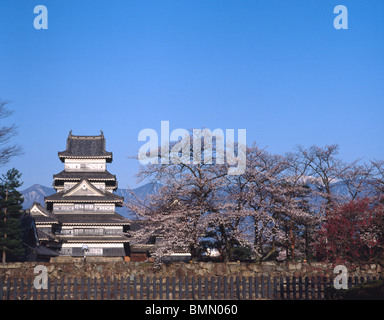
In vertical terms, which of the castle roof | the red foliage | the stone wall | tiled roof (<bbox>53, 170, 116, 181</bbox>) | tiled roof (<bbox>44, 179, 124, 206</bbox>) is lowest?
the stone wall

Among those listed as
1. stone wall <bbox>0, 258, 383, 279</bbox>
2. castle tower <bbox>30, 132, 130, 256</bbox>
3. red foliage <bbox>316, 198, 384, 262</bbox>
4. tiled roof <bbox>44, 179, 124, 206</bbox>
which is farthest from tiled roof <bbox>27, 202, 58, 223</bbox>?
red foliage <bbox>316, 198, 384, 262</bbox>

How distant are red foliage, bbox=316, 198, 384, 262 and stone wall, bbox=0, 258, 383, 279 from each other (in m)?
0.90

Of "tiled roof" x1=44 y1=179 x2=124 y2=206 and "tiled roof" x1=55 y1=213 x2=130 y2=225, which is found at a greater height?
"tiled roof" x1=44 y1=179 x2=124 y2=206

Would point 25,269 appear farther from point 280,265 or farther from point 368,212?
point 368,212

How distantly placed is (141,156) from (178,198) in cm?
365

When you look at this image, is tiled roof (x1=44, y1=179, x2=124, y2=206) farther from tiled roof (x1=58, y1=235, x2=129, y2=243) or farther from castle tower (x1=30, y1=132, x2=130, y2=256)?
tiled roof (x1=58, y1=235, x2=129, y2=243)

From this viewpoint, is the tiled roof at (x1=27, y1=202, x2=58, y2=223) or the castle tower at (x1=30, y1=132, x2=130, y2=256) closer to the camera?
the tiled roof at (x1=27, y1=202, x2=58, y2=223)

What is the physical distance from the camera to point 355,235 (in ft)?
97.2

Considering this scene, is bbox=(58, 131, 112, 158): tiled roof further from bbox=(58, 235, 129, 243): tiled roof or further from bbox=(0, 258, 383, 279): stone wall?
bbox=(0, 258, 383, 279): stone wall

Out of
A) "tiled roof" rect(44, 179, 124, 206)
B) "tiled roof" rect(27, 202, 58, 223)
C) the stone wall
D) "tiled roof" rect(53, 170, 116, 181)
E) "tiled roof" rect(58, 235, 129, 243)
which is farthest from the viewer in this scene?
"tiled roof" rect(53, 170, 116, 181)

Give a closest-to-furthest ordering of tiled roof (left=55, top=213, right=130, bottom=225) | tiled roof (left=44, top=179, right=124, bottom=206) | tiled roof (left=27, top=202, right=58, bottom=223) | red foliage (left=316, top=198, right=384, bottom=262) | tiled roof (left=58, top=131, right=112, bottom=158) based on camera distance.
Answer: red foliage (left=316, top=198, right=384, bottom=262) < tiled roof (left=27, top=202, right=58, bottom=223) < tiled roof (left=55, top=213, right=130, bottom=225) < tiled roof (left=44, top=179, right=124, bottom=206) < tiled roof (left=58, top=131, right=112, bottom=158)

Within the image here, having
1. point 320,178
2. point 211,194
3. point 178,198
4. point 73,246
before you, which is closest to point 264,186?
point 211,194

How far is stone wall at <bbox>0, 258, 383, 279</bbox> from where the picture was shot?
26.6 meters

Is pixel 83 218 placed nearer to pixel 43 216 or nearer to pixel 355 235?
pixel 43 216
